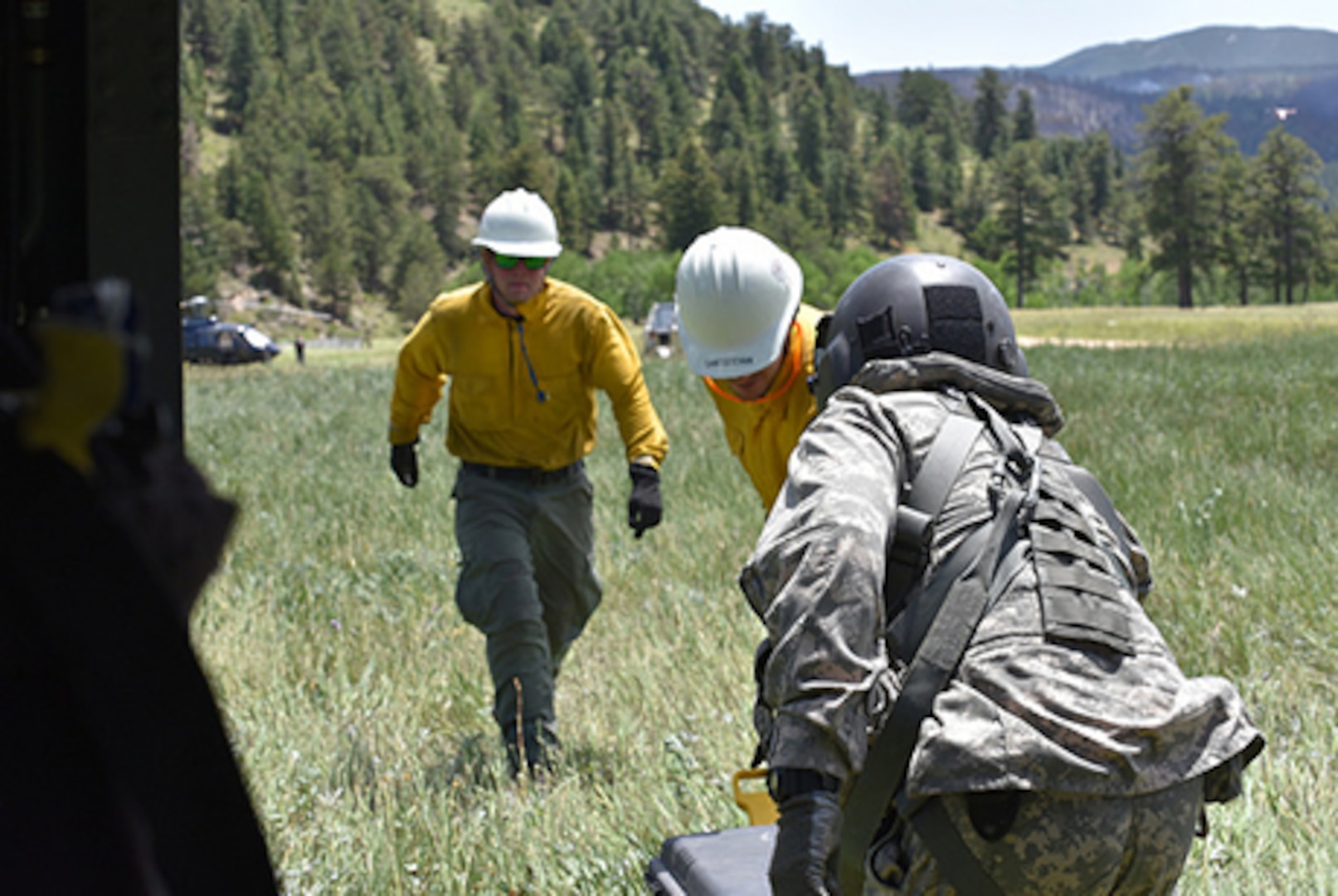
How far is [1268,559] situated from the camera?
694cm

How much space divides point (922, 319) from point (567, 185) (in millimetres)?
156259

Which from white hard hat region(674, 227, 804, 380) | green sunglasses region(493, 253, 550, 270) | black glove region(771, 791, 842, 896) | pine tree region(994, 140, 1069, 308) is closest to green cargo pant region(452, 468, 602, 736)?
green sunglasses region(493, 253, 550, 270)

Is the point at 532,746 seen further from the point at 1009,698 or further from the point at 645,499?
the point at 1009,698

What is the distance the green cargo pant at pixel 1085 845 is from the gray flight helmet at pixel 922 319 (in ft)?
3.14

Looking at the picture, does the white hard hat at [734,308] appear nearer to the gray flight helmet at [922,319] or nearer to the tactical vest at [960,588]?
the gray flight helmet at [922,319]

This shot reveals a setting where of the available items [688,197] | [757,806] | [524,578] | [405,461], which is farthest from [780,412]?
[688,197]

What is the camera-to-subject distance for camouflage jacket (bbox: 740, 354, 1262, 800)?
2.39 meters

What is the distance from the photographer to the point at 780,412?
4273mm

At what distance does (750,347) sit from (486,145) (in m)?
170

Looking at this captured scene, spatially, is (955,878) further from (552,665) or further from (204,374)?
(204,374)

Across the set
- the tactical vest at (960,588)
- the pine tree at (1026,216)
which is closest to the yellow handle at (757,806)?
the tactical vest at (960,588)

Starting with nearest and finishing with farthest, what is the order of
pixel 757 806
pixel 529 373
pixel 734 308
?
pixel 757 806, pixel 734 308, pixel 529 373

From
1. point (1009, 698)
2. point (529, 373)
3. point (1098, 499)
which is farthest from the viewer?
point (529, 373)

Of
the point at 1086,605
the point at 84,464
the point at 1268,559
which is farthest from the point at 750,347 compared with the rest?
the point at 1268,559
